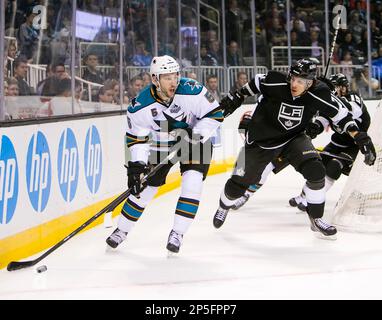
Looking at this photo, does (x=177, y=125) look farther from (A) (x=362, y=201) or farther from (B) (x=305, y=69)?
(A) (x=362, y=201)

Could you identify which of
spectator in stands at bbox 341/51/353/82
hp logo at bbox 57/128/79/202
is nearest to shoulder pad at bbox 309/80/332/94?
hp logo at bbox 57/128/79/202

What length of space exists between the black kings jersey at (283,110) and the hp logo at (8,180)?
1677mm

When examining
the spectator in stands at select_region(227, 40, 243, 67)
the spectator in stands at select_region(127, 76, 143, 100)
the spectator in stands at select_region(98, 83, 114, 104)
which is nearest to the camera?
the spectator in stands at select_region(98, 83, 114, 104)

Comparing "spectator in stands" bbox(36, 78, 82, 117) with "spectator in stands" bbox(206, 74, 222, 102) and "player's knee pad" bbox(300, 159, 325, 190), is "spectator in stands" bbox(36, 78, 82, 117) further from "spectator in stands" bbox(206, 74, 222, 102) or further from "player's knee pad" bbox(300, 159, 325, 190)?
"spectator in stands" bbox(206, 74, 222, 102)

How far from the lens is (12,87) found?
16.1 ft

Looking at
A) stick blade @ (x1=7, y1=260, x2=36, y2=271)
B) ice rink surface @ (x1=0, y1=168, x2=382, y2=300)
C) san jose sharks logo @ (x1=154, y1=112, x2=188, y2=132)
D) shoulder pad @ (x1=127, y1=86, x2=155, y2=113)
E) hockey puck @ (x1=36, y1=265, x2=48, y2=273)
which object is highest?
shoulder pad @ (x1=127, y1=86, x2=155, y2=113)

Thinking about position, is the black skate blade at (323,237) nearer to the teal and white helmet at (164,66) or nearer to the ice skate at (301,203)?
the ice skate at (301,203)

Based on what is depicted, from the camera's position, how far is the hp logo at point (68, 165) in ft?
16.6

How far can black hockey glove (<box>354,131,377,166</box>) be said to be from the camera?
16.3 feet

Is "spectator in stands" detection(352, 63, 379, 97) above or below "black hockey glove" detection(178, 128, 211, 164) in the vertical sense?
above

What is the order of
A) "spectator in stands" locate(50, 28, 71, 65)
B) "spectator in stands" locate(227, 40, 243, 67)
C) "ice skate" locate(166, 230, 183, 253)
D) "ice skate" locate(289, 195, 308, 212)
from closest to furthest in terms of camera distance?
"ice skate" locate(166, 230, 183, 253)
"spectator in stands" locate(50, 28, 71, 65)
"ice skate" locate(289, 195, 308, 212)
"spectator in stands" locate(227, 40, 243, 67)

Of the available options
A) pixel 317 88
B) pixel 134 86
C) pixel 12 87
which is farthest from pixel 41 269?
pixel 134 86

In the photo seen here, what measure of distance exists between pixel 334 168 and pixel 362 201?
2.58 feet
